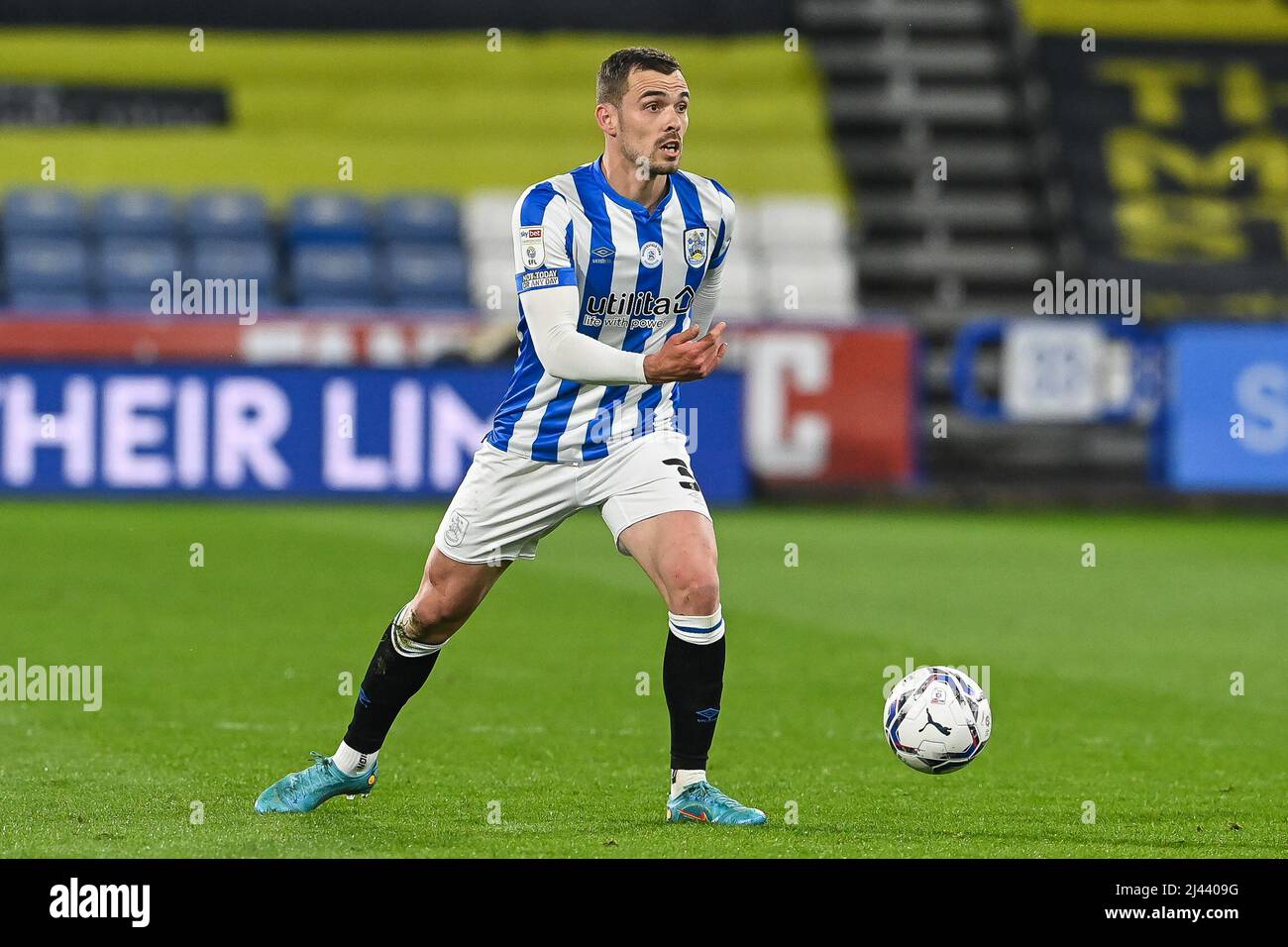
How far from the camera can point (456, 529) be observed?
616 centimetres

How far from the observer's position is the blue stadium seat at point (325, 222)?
21.1 metres

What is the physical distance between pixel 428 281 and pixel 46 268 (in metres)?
3.54

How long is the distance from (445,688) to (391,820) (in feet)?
9.64

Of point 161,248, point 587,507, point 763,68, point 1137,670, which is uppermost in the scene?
point 763,68

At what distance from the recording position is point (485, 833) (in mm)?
5812

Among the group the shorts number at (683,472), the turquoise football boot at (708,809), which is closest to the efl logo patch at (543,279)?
the shorts number at (683,472)

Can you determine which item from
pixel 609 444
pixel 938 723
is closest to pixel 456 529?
pixel 609 444

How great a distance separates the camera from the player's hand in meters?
5.67

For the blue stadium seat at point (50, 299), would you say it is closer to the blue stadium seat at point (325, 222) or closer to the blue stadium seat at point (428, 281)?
the blue stadium seat at point (325, 222)

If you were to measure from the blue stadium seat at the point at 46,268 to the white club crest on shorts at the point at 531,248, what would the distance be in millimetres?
14813

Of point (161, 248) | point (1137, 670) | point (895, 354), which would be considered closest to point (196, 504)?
point (161, 248)

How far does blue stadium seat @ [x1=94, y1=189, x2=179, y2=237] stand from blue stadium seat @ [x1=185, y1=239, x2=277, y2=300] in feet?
1.39
